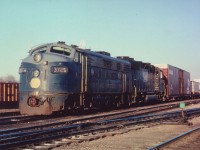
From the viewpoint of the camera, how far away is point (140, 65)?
28.3m

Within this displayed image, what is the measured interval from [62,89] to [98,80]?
3.70 meters

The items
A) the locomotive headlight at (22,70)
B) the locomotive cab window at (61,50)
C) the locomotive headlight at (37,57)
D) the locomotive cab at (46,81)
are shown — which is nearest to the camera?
the locomotive cab at (46,81)

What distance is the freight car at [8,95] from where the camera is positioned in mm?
25078

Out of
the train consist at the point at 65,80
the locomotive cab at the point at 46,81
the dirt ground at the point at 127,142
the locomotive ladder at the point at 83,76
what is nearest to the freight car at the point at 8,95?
the train consist at the point at 65,80

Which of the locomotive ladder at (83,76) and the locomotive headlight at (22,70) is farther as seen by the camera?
the locomotive ladder at (83,76)

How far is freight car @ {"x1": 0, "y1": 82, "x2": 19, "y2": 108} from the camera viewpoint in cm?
2508

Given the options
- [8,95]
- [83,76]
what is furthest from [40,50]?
[8,95]

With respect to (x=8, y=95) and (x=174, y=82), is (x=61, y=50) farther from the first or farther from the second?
(x=174, y=82)

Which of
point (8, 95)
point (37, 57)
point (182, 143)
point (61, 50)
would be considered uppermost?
point (61, 50)

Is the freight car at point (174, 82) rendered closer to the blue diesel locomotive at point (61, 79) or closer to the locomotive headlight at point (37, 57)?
the blue diesel locomotive at point (61, 79)

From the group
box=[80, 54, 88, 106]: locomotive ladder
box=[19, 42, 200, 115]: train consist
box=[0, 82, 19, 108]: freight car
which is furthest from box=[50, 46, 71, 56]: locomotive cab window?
box=[0, 82, 19, 108]: freight car

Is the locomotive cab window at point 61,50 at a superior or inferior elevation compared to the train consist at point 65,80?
superior

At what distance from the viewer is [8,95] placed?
25422 millimetres

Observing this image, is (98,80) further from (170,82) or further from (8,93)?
(170,82)
